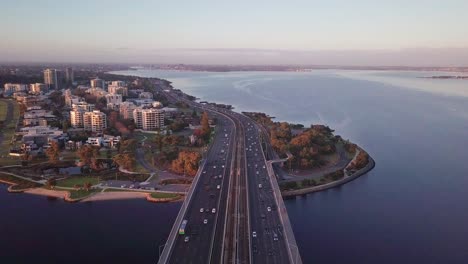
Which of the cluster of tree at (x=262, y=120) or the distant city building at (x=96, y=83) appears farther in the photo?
the distant city building at (x=96, y=83)

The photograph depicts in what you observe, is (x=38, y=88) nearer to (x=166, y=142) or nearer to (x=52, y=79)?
(x=52, y=79)

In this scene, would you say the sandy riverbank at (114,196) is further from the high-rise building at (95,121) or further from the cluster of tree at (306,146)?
the high-rise building at (95,121)

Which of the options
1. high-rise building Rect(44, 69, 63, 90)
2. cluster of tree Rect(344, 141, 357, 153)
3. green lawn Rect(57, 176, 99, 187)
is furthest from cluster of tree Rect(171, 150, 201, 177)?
high-rise building Rect(44, 69, 63, 90)

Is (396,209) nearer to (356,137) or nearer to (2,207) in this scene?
(356,137)

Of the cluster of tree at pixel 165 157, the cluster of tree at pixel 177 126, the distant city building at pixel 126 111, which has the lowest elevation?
the cluster of tree at pixel 165 157

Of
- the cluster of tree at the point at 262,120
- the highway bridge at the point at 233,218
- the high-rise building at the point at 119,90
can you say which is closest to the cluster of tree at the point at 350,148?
the highway bridge at the point at 233,218

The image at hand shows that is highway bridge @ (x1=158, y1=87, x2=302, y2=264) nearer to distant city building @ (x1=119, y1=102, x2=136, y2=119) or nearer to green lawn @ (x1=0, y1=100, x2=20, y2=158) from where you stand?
green lawn @ (x1=0, y1=100, x2=20, y2=158)

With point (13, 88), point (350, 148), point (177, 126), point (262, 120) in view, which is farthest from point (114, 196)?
point (13, 88)
